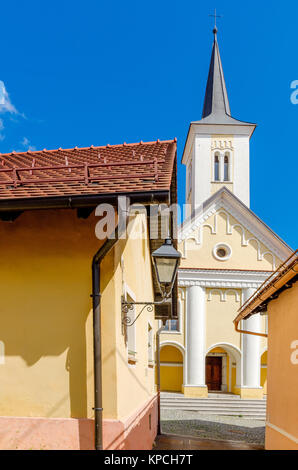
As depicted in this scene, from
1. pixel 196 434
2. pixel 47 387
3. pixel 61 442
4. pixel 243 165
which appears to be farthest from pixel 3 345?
pixel 243 165

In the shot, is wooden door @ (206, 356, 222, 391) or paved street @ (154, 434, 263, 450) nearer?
paved street @ (154, 434, 263, 450)

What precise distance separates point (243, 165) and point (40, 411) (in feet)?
95.3

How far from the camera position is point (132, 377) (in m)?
5.39

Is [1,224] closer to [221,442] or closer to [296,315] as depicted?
[296,315]

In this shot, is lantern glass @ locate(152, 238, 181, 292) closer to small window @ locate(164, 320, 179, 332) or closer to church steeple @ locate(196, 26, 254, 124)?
small window @ locate(164, 320, 179, 332)

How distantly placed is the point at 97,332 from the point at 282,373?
4344 mm

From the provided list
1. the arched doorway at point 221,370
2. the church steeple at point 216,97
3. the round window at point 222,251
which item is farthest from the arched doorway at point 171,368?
the church steeple at point 216,97

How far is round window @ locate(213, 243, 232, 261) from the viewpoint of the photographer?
2280 centimetres

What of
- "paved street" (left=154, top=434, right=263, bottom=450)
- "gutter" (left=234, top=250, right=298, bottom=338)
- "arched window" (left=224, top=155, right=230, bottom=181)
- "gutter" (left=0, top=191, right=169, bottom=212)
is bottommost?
"paved street" (left=154, top=434, right=263, bottom=450)

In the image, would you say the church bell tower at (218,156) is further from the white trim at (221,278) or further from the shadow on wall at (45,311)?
the shadow on wall at (45,311)

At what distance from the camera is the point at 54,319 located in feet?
13.7

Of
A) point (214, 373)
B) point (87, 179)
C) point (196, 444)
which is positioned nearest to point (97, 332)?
point (87, 179)

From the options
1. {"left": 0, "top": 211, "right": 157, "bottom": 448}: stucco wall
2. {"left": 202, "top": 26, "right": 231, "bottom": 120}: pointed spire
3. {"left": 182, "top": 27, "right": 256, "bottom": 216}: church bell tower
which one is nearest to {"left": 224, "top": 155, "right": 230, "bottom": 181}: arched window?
{"left": 182, "top": 27, "right": 256, "bottom": 216}: church bell tower

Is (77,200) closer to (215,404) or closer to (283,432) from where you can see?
(283,432)
